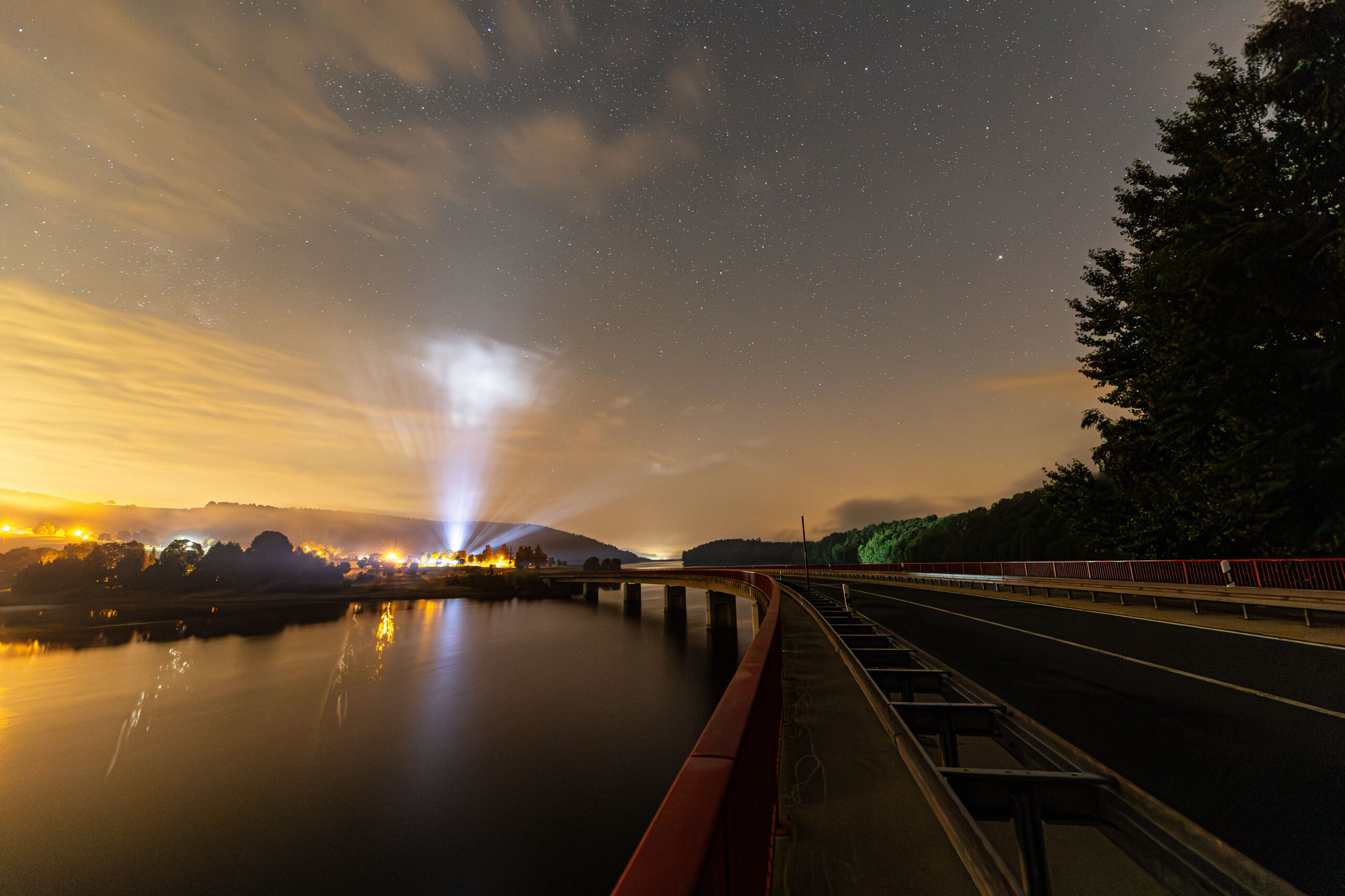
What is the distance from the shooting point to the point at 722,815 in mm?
2061

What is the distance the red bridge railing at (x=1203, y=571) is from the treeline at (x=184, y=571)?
160 meters

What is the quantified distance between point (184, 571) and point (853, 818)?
573 ft

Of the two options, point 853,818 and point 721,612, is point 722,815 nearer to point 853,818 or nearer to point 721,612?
point 853,818

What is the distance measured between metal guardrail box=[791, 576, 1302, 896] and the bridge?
1 centimetres

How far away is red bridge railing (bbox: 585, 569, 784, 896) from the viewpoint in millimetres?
1628

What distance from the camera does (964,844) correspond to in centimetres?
322

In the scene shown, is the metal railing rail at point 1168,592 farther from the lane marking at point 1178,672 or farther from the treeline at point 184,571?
the treeline at point 184,571

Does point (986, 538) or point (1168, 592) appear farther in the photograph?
point (986, 538)

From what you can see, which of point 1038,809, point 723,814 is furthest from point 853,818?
point 723,814

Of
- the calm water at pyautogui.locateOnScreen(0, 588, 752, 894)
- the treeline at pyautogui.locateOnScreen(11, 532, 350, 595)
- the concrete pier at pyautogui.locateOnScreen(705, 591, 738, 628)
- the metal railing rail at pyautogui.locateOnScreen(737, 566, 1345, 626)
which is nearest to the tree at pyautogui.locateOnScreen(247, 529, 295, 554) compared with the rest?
the treeline at pyautogui.locateOnScreen(11, 532, 350, 595)

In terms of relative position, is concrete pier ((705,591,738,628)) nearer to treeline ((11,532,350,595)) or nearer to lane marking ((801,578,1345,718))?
lane marking ((801,578,1345,718))

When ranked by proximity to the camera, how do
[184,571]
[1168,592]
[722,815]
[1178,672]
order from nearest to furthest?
1. [722,815]
2. [1178,672]
3. [1168,592]
4. [184,571]

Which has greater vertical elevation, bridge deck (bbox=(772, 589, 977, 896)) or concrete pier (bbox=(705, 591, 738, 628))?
bridge deck (bbox=(772, 589, 977, 896))

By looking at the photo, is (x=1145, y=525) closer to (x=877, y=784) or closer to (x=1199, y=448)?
(x=1199, y=448)
